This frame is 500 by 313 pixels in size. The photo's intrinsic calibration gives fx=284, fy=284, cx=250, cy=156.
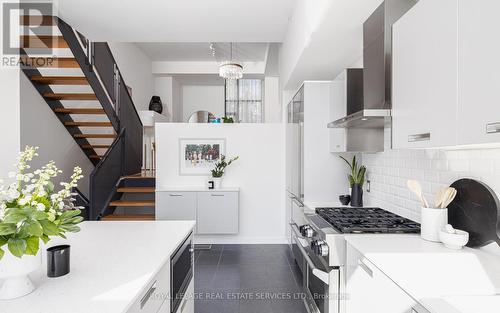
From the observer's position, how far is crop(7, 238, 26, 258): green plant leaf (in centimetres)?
95

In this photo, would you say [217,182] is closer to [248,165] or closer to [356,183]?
[248,165]

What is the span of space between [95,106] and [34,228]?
4.90 m

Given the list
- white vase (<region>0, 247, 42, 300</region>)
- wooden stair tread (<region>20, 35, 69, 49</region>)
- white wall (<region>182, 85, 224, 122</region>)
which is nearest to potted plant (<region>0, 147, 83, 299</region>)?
white vase (<region>0, 247, 42, 300</region>)

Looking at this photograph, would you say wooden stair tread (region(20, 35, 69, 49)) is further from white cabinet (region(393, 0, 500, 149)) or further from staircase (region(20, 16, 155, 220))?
white cabinet (region(393, 0, 500, 149))

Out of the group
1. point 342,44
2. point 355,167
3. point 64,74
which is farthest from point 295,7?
point 64,74

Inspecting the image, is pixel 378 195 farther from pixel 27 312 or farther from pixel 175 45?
pixel 175 45

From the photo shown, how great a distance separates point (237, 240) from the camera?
4.77 meters

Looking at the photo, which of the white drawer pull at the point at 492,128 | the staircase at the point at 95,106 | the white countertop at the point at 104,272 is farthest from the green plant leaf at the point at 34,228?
the staircase at the point at 95,106

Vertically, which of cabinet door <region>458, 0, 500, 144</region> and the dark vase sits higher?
the dark vase

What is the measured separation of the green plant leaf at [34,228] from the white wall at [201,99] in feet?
26.0

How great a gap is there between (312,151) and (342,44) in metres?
1.16

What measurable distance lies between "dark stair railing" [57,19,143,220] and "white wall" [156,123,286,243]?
0.79m

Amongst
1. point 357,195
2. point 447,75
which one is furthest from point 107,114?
point 447,75

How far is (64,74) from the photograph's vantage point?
4.64 metres
